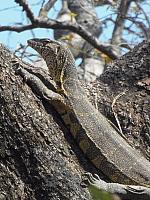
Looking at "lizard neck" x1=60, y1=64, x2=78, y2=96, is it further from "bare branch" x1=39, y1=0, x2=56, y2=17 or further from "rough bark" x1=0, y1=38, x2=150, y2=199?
"bare branch" x1=39, y1=0, x2=56, y2=17

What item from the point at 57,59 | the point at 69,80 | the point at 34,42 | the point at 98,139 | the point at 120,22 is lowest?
the point at 98,139

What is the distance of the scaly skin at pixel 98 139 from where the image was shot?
368cm

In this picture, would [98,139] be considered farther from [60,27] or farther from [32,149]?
[60,27]

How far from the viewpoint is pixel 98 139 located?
3932mm

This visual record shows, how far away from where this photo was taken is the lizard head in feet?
14.4

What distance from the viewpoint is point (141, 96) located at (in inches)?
157

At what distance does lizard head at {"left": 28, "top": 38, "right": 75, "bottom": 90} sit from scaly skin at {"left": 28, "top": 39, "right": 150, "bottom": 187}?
0.06 m

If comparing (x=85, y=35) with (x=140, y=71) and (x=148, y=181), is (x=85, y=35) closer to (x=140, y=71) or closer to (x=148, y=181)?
(x=140, y=71)

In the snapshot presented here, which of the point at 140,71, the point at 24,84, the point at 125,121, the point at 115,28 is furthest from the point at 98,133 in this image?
the point at 115,28

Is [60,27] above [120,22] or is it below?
below

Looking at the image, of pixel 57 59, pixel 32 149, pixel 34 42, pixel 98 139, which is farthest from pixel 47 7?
pixel 32 149

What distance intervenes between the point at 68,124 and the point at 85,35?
4.50 meters

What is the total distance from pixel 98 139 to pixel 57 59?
0.82 m

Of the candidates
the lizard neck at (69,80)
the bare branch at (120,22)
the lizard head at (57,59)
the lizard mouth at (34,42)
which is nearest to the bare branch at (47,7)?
the bare branch at (120,22)
